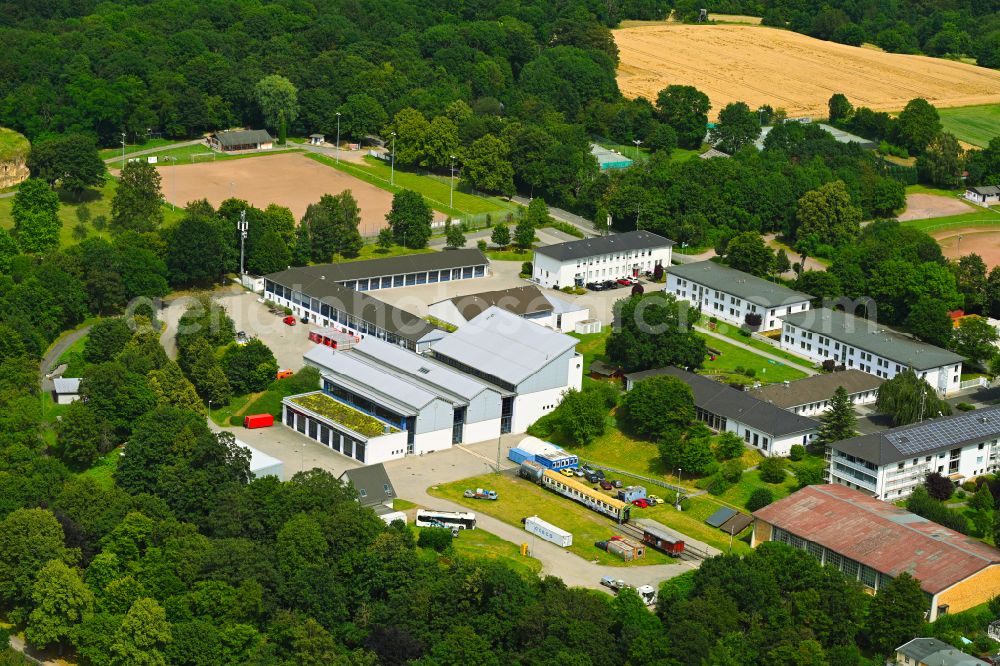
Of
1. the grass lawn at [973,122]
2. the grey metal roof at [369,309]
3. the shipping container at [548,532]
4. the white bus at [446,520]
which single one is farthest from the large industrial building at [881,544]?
the grass lawn at [973,122]

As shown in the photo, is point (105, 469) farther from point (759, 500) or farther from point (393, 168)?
point (393, 168)

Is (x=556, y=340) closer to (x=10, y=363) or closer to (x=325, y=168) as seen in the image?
(x=10, y=363)

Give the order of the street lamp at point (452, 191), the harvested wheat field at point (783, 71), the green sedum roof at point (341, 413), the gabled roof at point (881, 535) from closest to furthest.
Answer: the gabled roof at point (881, 535) < the green sedum roof at point (341, 413) < the street lamp at point (452, 191) < the harvested wheat field at point (783, 71)

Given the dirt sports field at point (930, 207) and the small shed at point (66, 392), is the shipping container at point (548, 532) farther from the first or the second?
the dirt sports field at point (930, 207)

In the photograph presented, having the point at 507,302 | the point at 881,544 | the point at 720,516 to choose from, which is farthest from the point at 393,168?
the point at 881,544

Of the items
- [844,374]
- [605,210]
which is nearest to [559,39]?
[605,210]

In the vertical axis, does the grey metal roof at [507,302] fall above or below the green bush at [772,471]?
above

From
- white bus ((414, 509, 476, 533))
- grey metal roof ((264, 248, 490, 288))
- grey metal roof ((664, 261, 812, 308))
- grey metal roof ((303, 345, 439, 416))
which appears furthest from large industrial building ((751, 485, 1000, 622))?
grey metal roof ((264, 248, 490, 288))
